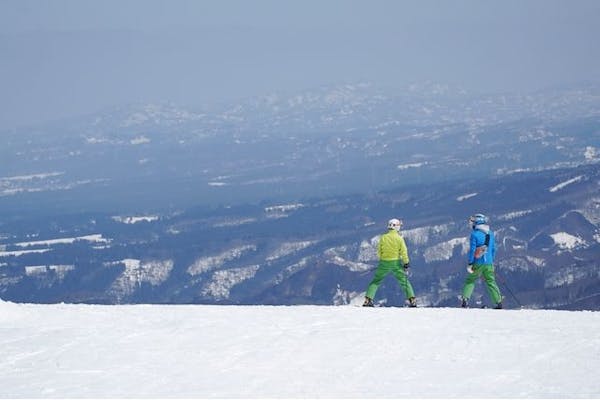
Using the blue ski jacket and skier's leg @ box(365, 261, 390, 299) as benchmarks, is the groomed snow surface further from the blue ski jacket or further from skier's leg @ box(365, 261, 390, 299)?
the blue ski jacket

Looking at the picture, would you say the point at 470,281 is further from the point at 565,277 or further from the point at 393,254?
the point at 565,277

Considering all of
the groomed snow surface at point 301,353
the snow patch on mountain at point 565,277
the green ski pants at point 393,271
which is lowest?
the snow patch on mountain at point 565,277

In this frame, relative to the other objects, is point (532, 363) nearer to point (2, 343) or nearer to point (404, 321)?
point (404, 321)

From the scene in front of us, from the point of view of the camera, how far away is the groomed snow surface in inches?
682

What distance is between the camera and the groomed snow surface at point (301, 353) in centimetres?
1733

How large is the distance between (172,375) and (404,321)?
19.5ft

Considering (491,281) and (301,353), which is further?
(491,281)

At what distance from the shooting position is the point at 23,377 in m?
18.9

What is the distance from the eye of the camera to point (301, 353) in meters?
19.7

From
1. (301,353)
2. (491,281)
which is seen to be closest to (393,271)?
(491,281)

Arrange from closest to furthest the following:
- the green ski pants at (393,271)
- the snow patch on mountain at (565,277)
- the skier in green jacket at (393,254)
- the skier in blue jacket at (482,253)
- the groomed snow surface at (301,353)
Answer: the groomed snow surface at (301,353) → the skier in blue jacket at (482,253) → the skier in green jacket at (393,254) → the green ski pants at (393,271) → the snow patch on mountain at (565,277)

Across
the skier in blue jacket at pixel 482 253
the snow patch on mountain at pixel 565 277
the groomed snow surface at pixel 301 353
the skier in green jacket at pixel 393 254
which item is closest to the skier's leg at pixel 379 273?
the skier in green jacket at pixel 393 254

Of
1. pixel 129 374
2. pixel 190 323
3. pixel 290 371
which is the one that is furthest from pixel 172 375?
pixel 190 323

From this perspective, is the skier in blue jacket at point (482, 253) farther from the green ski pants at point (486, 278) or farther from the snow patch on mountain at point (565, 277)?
the snow patch on mountain at point (565, 277)
